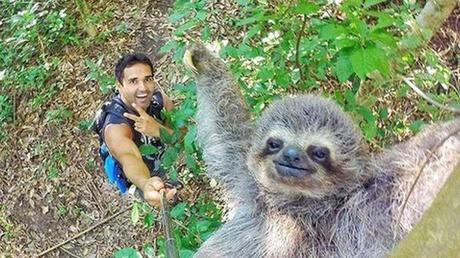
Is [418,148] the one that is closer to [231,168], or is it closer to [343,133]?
[343,133]

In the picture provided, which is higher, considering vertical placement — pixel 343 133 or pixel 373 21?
pixel 343 133

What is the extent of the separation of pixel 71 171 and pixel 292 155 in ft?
22.9

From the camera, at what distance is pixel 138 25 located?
1170 cm

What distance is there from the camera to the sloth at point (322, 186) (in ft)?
14.6

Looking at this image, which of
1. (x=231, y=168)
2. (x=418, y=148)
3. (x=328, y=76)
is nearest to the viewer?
(x=418, y=148)

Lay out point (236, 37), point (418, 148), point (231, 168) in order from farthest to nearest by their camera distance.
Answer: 1. point (236, 37)
2. point (231, 168)
3. point (418, 148)

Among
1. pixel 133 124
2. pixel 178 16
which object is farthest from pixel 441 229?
pixel 133 124

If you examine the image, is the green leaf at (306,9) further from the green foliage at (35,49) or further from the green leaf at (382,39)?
the green foliage at (35,49)

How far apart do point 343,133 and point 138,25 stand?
7446 millimetres

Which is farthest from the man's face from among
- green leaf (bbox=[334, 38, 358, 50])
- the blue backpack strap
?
green leaf (bbox=[334, 38, 358, 50])

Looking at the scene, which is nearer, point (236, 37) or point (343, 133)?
point (343, 133)

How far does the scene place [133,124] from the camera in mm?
6711

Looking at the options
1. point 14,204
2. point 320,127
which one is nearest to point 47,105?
point 14,204

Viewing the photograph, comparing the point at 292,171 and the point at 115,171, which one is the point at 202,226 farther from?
the point at 292,171
